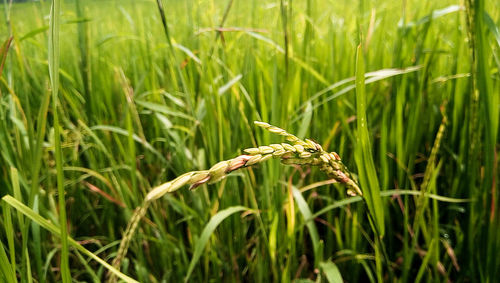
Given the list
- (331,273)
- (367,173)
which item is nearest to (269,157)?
(367,173)

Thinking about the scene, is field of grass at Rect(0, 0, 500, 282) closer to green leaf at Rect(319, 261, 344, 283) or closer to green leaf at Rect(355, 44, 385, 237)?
green leaf at Rect(319, 261, 344, 283)

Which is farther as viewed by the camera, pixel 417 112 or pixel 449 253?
pixel 417 112

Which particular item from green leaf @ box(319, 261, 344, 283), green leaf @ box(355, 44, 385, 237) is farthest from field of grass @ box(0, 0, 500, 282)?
green leaf @ box(355, 44, 385, 237)

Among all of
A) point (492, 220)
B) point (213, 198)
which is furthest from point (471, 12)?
point (213, 198)

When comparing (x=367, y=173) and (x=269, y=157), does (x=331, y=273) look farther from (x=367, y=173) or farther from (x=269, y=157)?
(x=269, y=157)

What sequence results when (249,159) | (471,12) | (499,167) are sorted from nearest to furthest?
(249,159), (471,12), (499,167)

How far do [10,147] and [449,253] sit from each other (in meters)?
0.87

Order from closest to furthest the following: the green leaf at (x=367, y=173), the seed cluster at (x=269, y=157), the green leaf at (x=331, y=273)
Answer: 1. the seed cluster at (x=269, y=157)
2. the green leaf at (x=367, y=173)
3. the green leaf at (x=331, y=273)

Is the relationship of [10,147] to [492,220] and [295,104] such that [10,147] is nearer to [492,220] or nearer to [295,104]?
[295,104]

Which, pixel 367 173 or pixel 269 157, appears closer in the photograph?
pixel 269 157

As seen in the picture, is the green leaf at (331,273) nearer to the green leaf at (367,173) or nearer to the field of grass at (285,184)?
the field of grass at (285,184)

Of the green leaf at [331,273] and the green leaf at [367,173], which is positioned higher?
the green leaf at [367,173]

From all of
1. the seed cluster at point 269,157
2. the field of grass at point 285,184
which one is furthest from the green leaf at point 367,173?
the field of grass at point 285,184

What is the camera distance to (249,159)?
0.29m
